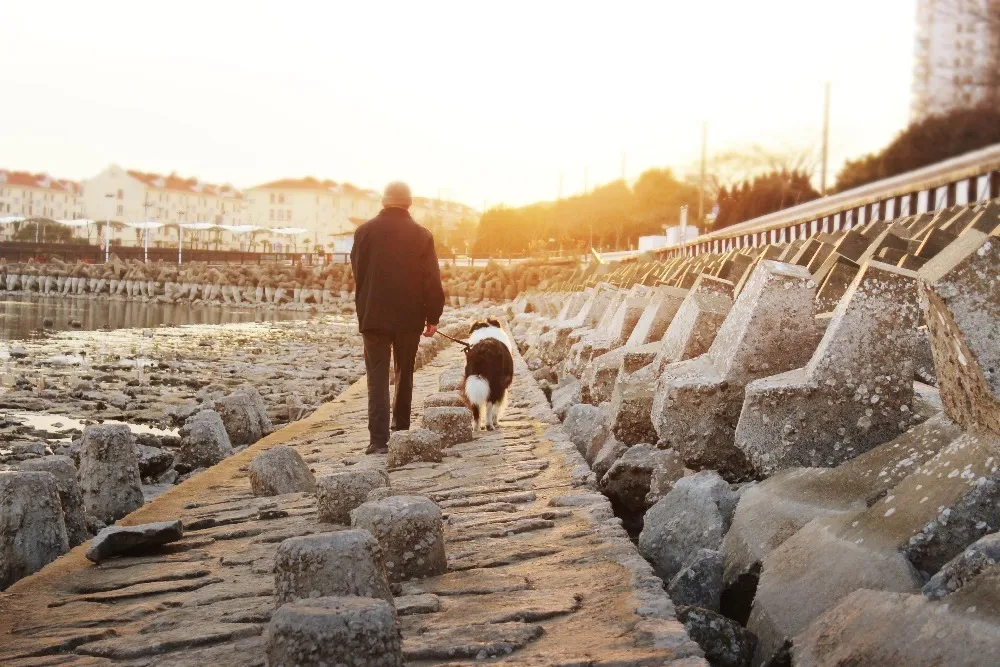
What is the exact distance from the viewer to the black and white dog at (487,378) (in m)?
8.64

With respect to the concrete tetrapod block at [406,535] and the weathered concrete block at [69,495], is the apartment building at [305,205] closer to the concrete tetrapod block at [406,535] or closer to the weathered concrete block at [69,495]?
the weathered concrete block at [69,495]

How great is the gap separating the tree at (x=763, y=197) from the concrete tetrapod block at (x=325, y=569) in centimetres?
6387

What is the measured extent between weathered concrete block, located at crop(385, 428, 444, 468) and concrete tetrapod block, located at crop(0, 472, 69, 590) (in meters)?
2.40

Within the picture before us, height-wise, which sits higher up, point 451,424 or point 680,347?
point 680,347

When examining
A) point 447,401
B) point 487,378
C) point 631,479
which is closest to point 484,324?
point 447,401

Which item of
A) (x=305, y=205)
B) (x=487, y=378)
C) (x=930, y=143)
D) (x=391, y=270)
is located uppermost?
(x=305, y=205)

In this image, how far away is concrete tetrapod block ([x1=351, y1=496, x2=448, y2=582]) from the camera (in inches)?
156

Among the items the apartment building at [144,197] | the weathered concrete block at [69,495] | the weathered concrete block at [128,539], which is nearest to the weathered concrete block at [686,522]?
the weathered concrete block at [128,539]

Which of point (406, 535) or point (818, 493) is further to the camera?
point (406, 535)

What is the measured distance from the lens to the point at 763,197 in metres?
70.2

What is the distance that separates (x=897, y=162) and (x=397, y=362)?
3104cm

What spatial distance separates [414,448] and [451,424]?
97cm

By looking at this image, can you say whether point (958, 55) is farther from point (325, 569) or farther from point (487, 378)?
point (325, 569)

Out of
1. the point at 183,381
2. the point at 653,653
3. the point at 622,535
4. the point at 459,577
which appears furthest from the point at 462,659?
the point at 183,381
